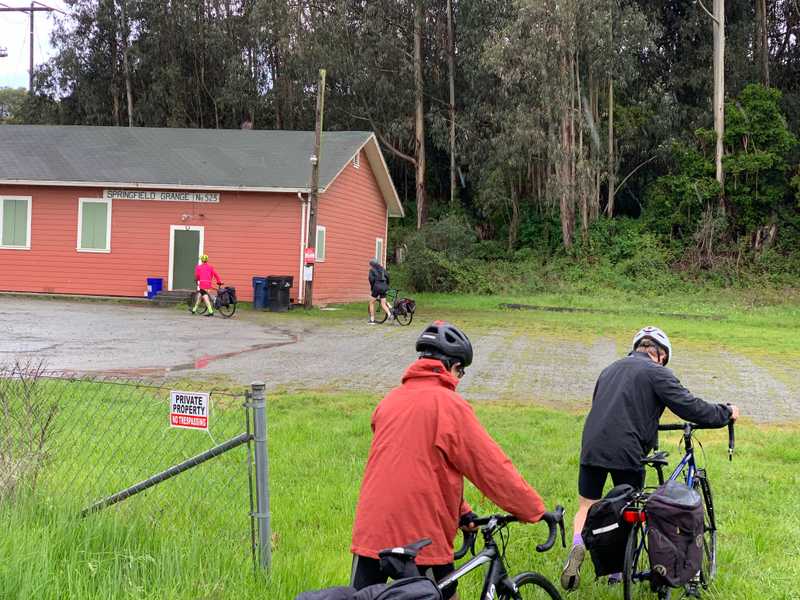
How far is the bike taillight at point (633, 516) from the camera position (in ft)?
14.6

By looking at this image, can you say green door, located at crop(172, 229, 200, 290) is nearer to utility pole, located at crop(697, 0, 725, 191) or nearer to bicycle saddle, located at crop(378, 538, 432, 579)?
utility pole, located at crop(697, 0, 725, 191)

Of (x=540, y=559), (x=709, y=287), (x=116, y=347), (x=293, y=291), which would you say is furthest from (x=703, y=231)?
(x=540, y=559)

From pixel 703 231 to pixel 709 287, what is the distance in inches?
124

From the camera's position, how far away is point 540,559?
5555mm

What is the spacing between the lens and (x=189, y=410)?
14.0 feet

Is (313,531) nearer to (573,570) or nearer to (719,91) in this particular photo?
(573,570)

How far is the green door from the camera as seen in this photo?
90.0 feet

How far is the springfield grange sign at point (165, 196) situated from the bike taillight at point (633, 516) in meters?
24.3

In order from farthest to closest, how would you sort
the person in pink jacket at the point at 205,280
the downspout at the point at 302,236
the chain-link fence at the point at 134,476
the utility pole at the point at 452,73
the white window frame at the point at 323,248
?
the utility pole at the point at 452,73 < the white window frame at the point at 323,248 < the downspout at the point at 302,236 < the person in pink jacket at the point at 205,280 < the chain-link fence at the point at 134,476

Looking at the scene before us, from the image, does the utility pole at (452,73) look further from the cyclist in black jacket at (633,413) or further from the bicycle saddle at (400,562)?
the bicycle saddle at (400,562)

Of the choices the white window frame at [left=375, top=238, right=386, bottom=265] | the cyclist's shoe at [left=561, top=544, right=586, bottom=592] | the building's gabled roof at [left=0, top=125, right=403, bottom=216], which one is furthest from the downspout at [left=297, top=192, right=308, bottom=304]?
the cyclist's shoe at [left=561, top=544, right=586, bottom=592]

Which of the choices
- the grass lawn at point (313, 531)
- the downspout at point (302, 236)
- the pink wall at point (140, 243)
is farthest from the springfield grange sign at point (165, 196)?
the grass lawn at point (313, 531)

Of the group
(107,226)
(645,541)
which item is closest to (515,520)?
(645,541)

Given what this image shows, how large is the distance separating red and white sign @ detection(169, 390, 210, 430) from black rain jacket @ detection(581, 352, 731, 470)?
2.34 meters
